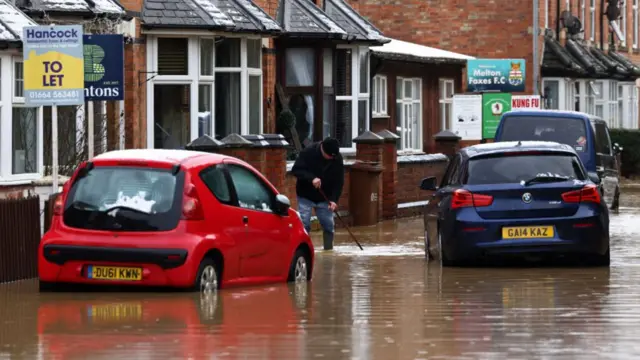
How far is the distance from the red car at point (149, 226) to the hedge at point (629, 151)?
129 feet

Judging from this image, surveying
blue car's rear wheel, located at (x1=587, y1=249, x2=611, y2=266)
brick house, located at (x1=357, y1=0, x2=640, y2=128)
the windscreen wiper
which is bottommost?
blue car's rear wheel, located at (x1=587, y1=249, x2=611, y2=266)

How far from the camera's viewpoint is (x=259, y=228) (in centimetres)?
1616

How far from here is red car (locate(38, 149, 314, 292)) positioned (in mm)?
14805

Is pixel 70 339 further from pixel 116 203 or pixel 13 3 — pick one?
pixel 13 3

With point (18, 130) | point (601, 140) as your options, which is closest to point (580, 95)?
point (601, 140)

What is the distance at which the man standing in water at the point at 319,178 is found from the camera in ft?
74.8

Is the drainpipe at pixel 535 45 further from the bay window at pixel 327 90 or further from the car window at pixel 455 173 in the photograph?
the car window at pixel 455 173

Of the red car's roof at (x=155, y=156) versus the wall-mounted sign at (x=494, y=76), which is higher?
the wall-mounted sign at (x=494, y=76)

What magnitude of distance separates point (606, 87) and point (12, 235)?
47469 mm

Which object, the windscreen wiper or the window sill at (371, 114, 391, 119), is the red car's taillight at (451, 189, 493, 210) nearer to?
the windscreen wiper

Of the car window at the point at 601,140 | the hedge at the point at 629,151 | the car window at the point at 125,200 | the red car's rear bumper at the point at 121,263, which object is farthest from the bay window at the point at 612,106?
the red car's rear bumper at the point at 121,263

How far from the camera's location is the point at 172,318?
1308 centimetres

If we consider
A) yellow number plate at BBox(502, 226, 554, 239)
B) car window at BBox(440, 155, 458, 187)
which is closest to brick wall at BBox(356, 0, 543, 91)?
car window at BBox(440, 155, 458, 187)

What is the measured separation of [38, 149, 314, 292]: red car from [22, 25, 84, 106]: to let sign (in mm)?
3006
